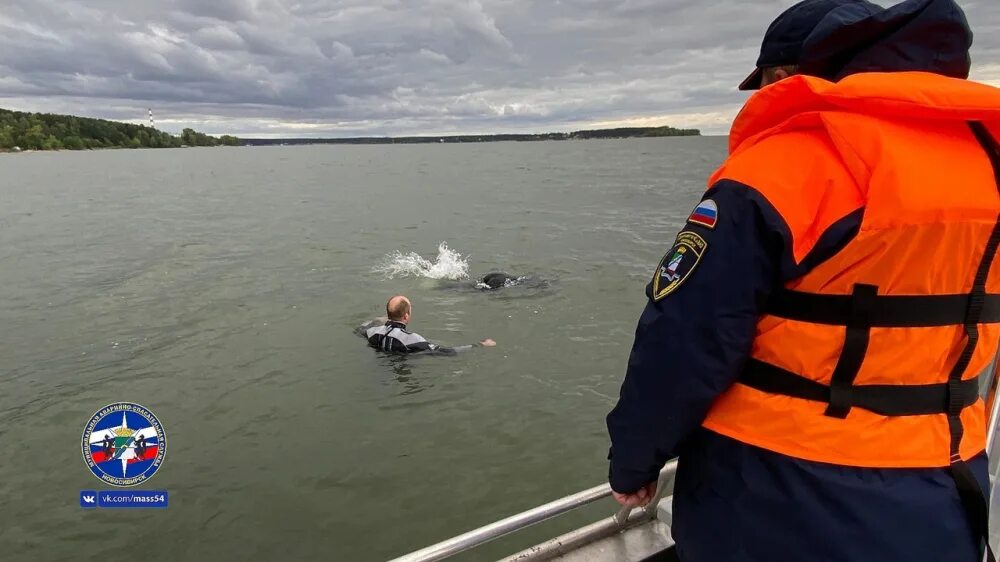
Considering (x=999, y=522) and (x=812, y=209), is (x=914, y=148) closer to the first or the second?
(x=812, y=209)

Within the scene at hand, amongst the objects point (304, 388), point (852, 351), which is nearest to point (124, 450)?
point (304, 388)

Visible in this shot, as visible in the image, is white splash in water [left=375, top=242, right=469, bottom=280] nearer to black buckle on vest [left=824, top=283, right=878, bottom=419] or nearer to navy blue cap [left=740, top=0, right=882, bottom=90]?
navy blue cap [left=740, top=0, right=882, bottom=90]

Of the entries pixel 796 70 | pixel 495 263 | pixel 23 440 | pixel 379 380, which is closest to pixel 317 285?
pixel 495 263

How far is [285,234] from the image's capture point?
25.9 m

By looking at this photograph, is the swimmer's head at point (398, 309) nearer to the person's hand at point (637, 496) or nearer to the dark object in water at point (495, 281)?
the dark object in water at point (495, 281)

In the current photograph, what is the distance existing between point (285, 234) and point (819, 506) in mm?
26122

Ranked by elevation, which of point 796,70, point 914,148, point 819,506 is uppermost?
point 796,70

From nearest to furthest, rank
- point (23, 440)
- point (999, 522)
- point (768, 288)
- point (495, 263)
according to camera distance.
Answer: point (768, 288) < point (999, 522) < point (23, 440) < point (495, 263)

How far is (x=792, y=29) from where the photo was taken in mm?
2088

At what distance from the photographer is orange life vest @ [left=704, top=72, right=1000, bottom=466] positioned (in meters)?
1.70

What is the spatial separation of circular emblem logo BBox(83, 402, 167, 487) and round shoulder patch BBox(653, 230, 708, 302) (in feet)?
24.1

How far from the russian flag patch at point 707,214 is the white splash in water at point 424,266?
599 inches

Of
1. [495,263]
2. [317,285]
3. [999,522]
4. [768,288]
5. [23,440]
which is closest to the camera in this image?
[768,288]

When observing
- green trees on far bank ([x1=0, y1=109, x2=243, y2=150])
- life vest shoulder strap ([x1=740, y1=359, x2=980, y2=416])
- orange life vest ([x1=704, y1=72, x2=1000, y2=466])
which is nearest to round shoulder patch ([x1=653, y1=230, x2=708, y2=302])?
orange life vest ([x1=704, y1=72, x2=1000, y2=466])
